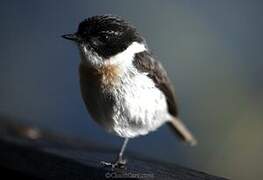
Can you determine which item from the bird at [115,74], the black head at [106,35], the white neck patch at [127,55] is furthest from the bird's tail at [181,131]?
the black head at [106,35]

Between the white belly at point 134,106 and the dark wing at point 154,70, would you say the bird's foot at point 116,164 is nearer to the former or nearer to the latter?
the white belly at point 134,106

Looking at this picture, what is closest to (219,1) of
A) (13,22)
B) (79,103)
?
(79,103)

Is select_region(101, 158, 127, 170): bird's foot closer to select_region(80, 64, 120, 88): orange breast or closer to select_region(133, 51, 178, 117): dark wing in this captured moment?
select_region(80, 64, 120, 88): orange breast

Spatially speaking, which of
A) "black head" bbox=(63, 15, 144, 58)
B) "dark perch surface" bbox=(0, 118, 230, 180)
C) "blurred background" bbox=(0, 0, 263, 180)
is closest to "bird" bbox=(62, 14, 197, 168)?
"black head" bbox=(63, 15, 144, 58)

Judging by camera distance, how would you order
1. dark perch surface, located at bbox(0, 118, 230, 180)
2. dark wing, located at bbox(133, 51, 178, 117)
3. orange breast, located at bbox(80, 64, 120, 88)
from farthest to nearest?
dark wing, located at bbox(133, 51, 178, 117), orange breast, located at bbox(80, 64, 120, 88), dark perch surface, located at bbox(0, 118, 230, 180)

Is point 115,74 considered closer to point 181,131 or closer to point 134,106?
point 134,106

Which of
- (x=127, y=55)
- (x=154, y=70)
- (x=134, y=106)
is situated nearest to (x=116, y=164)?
(x=134, y=106)

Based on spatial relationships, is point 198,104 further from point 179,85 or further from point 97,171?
point 97,171
